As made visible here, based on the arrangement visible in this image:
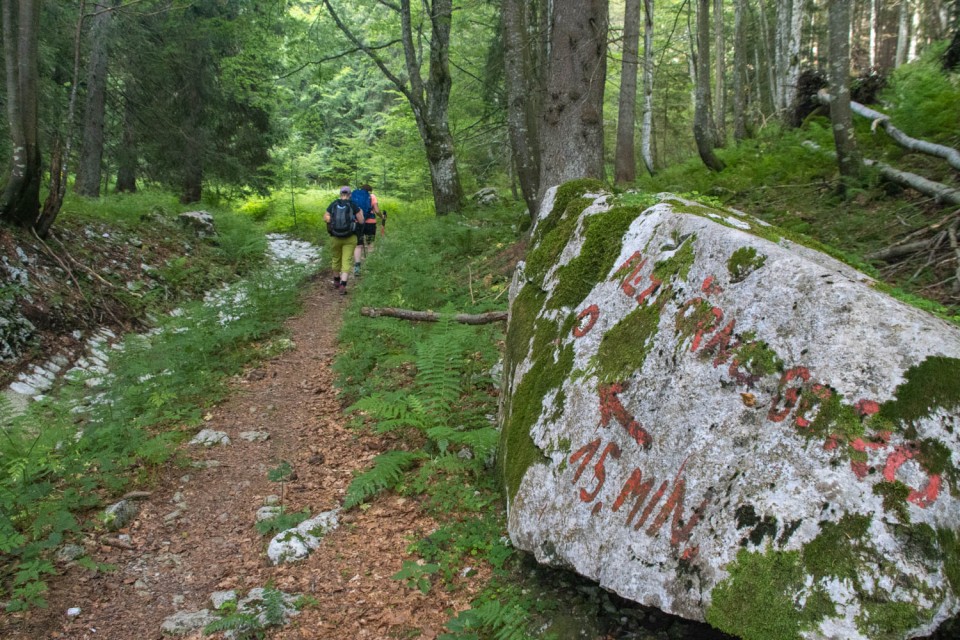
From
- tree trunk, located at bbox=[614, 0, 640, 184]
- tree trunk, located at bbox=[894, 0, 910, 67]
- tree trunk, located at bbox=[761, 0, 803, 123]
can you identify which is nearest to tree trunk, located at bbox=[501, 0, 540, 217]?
tree trunk, located at bbox=[614, 0, 640, 184]

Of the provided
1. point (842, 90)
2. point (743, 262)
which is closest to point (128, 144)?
point (842, 90)

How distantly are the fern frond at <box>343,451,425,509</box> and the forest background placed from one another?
0.04m

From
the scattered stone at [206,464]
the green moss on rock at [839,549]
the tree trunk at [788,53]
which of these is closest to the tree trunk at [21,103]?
the scattered stone at [206,464]

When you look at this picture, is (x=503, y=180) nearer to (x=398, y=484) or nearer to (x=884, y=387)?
(x=398, y=484)

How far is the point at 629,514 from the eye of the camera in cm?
254

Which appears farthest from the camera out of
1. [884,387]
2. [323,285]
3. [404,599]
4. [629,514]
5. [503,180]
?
[503,180]

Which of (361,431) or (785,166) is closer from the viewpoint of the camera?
(361,431)

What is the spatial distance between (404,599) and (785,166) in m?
9.11

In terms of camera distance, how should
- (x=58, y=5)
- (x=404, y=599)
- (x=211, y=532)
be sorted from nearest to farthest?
1. (x=404, y=599)
2. (x=211, y=532)
3. (x=58, y=5)

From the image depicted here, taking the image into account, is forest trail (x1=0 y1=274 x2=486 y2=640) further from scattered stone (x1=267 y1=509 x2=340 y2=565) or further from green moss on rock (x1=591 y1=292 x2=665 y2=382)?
green moss on rock (x1=591 y1=292 x2=665 y2=382)

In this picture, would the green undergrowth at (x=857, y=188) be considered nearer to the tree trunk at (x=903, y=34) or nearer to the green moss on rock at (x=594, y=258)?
the green moss on rock at (x=594, y=258)

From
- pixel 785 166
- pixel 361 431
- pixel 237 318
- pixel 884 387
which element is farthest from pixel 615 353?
pixel 785 166

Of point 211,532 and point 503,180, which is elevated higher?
point 503,180

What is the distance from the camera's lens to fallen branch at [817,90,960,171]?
6.55m
